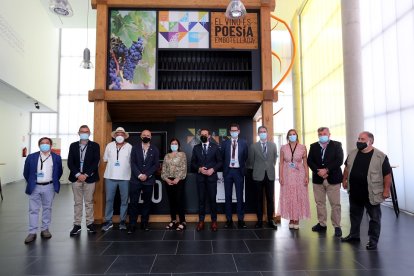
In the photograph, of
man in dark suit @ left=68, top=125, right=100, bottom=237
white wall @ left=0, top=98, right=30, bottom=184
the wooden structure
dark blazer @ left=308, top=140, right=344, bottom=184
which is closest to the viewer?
dark blazer @ left=308, top=140, right=344, bottom=184

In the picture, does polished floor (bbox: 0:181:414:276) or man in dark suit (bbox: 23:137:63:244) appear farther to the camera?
man in dark suit (bbox: 23:137:63:244)

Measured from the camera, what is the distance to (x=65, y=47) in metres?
14.4

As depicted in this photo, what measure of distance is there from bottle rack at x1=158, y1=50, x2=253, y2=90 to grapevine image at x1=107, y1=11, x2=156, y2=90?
9.8 inches

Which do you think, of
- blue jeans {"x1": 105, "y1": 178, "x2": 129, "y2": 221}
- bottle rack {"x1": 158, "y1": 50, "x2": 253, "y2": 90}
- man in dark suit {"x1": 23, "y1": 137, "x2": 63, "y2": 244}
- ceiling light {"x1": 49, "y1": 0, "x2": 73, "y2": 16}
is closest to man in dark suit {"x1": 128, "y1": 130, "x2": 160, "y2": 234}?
blue jeans {"x1": 105, "y1": 178, "x2": 129, "y2": 221}

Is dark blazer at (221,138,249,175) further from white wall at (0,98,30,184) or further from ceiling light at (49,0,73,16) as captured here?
white wall at (0,98,30,184)

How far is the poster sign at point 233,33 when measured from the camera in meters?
5.36

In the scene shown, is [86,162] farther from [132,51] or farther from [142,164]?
[132,51]

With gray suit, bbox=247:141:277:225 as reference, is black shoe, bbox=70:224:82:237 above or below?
below

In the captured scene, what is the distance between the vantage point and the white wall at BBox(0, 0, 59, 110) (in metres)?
8.58

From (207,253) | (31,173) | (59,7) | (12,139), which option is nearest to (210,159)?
(207,253)

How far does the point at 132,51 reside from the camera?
527 cm

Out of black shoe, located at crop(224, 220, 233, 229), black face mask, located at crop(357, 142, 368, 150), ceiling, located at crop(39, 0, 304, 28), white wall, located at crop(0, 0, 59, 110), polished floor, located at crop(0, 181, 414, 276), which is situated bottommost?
polished floor, located at crop(0, 181, 414, 276)

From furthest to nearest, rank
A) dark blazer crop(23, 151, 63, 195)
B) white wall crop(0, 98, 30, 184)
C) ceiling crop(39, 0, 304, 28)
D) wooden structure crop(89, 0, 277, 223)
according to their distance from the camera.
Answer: ceiling crop(39, 0, 304, 28)
white wall crop(0, 98, 30, 184)
wooden structure crop(89, 0, 277, 223)
dark blazer crop(23, 151, 63, 195)

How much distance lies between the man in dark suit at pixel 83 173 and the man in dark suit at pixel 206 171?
154cm
